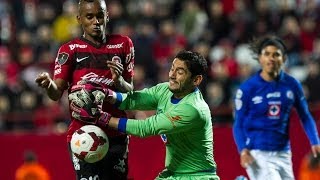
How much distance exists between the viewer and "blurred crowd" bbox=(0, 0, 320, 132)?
1441 centimetres

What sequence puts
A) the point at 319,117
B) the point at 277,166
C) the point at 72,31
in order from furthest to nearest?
1. the point at 72,31
2. the point at 319,117
3. the point at 277,166

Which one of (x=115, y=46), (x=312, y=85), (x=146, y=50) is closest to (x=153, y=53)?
(x=146, y=50)

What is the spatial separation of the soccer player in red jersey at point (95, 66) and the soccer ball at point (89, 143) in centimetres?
14

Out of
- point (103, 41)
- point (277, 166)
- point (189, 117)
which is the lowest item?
point (277, 166)

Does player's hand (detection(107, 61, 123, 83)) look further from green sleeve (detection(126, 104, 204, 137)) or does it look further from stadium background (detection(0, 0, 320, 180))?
stadium background (detection(0, 0, 320, 180))

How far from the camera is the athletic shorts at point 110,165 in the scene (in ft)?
24.3

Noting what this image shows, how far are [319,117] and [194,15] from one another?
181 inches

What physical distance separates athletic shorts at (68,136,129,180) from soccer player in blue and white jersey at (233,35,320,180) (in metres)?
1.99

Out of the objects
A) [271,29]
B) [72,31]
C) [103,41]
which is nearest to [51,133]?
[72,31]

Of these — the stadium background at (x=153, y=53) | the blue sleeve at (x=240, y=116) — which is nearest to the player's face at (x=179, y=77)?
the blue sleeve at (x=240, y=116)

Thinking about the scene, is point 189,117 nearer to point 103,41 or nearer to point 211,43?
point 103,41

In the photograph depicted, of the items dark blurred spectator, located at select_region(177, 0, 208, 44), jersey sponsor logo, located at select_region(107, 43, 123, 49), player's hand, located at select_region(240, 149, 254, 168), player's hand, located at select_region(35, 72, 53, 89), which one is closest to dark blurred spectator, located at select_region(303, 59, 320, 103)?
dark blurred spectator, located at select_region(177, 0, 208, 44)

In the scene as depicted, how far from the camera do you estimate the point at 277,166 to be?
917 centimetres

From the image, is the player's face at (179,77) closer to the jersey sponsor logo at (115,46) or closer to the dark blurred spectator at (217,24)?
the jersey sponsor logo at (115,46)
